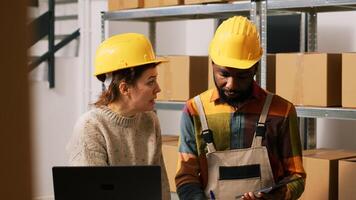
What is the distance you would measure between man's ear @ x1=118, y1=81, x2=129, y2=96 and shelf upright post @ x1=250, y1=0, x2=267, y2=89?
1.03 m

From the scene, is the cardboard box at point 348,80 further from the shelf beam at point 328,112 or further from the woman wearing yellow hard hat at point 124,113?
the woman wearing yellow hard hat at point 124,113

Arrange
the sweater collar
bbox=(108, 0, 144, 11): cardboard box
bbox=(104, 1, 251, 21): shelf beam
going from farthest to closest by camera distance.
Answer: bbox=(108, 0, 144, 11): cardboard box < bbox=(104, 1, 251, 21): shelf beam < the sweater collar

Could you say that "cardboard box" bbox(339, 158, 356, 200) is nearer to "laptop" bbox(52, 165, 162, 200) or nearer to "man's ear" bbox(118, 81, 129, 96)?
"man's ear" bbox(118, 81, 129, 96)

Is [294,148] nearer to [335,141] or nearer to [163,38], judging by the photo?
[335,141]

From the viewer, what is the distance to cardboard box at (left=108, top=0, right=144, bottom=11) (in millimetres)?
3219

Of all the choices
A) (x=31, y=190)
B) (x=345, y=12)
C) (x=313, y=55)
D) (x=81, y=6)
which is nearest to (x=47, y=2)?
(x=81, y=6)

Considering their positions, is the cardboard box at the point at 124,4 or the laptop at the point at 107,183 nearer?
the laptop at the point at 107,183

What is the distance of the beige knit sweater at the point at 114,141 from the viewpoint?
5.25ft

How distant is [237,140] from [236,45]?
0.30 m

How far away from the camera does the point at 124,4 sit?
10.8ft

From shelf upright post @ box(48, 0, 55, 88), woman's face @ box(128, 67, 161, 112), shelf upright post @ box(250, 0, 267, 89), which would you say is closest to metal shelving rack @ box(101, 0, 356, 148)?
shelf upright post @ box(250, 0, 267, 89)

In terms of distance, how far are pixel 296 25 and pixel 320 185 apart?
1.11m

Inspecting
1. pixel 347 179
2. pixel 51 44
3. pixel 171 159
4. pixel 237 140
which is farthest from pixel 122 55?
pixel 51 44

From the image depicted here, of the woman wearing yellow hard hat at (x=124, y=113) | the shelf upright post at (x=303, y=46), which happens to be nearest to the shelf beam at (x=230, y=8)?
the shelf upright post at (x=303, y=46)
